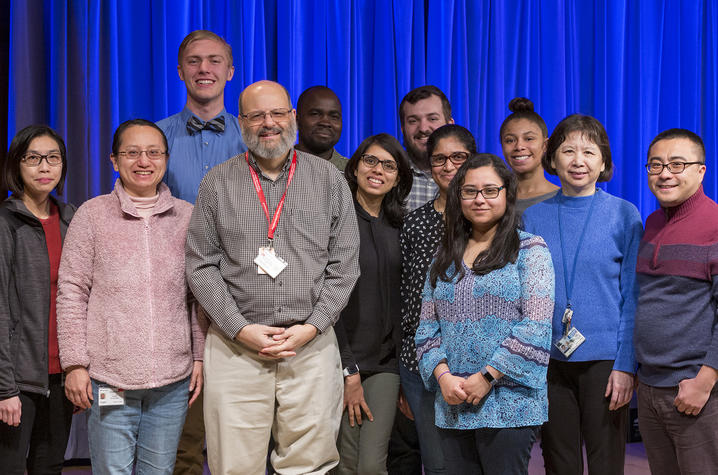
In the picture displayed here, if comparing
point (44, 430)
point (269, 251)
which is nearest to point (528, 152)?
point (269, 251)

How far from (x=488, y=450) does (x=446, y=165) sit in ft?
3.57

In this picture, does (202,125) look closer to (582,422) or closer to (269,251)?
(269,251)

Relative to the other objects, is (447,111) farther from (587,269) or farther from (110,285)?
(110,285)

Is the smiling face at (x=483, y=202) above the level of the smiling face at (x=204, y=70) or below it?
below

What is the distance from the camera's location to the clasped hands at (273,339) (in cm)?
228

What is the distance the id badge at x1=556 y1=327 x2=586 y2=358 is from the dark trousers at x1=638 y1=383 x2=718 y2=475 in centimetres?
26

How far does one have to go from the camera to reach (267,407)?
2383 mm

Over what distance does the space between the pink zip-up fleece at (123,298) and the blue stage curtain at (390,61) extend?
1675 millimetres

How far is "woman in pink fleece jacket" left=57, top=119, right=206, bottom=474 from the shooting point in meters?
2.37

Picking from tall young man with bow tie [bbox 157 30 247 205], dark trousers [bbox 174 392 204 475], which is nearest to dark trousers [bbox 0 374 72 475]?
dark trousers [bbox 174 392 204 475]

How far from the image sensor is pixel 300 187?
8.05 feet

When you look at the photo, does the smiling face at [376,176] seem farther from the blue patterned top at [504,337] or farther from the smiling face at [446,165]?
the blue patterned top at [504,337]

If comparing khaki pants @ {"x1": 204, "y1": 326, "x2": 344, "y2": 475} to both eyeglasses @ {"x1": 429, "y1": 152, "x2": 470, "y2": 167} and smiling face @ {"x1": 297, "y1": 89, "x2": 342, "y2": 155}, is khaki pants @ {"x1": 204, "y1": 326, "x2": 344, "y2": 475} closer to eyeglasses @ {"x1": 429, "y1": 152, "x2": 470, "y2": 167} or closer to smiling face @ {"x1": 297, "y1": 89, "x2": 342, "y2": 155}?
eyeglasses @ {"x1": 429, "y1": 152, "x2": 470, "y2": 167}

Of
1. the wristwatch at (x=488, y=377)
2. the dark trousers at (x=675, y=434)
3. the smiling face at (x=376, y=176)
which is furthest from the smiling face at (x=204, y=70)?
the dark trousers at (x=675, y=434)
